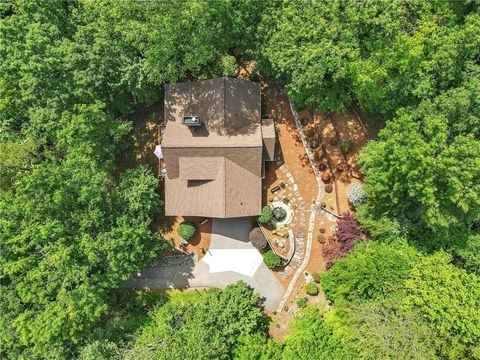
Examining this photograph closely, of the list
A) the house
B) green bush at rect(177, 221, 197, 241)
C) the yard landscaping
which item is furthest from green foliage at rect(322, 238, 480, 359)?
green bush at rect(177, 221, 197, 241)

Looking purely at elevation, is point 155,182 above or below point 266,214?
above

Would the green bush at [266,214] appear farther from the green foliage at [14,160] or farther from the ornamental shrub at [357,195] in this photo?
the green foliage at [14,160]

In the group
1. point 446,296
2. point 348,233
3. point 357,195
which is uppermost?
point 357,195

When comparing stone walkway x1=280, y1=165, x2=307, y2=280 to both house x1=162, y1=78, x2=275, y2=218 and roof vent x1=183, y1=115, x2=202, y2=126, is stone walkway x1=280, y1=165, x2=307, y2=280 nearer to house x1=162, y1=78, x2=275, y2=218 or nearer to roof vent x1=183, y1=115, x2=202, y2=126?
house x1=162, y1=78, x2=275, y2=218

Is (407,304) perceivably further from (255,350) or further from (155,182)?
(155,182)

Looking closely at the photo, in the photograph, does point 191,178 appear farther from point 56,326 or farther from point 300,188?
point 56,326

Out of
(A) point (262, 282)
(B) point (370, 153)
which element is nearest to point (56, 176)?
(A) point (262, 282)

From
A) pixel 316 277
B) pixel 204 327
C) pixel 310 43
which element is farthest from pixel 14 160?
pixel 316 277
